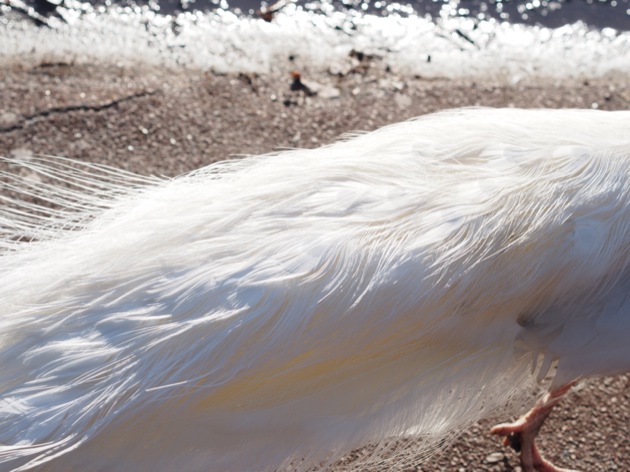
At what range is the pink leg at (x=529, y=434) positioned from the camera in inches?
81.6

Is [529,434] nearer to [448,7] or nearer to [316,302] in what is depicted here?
[316,302]

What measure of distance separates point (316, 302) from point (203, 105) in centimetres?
215

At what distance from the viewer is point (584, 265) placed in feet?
5.23

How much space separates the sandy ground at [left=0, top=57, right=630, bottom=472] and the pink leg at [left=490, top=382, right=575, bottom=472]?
1.39 m

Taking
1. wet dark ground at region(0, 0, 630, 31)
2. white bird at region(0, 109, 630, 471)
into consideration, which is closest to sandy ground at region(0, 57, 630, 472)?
wet dark ground at region(0, 0, 630, 31)

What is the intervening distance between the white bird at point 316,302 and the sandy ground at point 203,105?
136cm

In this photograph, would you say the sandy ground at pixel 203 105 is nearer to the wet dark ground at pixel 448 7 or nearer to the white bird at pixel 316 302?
the wet dark ground at pixel 448 7

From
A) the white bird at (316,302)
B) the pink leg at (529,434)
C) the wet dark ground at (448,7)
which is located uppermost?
the wet dark ground at (448,7)

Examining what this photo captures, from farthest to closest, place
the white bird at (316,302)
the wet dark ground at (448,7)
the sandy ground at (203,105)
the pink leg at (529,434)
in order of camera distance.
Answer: the wet dark ground at (448,7) → the sandy ground at (203,105) → the pink leg at (529,434) → the white bird at (316,302)

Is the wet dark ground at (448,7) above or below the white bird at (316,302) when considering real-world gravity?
above

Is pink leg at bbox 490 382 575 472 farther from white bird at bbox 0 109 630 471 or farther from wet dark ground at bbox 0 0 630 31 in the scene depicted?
wet dark ground at bbox 0 0 630 31

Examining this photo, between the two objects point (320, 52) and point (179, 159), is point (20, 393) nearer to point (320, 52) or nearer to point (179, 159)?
point (179, 159)

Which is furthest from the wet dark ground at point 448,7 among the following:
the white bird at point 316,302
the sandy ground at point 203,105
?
the white bird at point 316,302

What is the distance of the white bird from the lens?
4.57 ft
